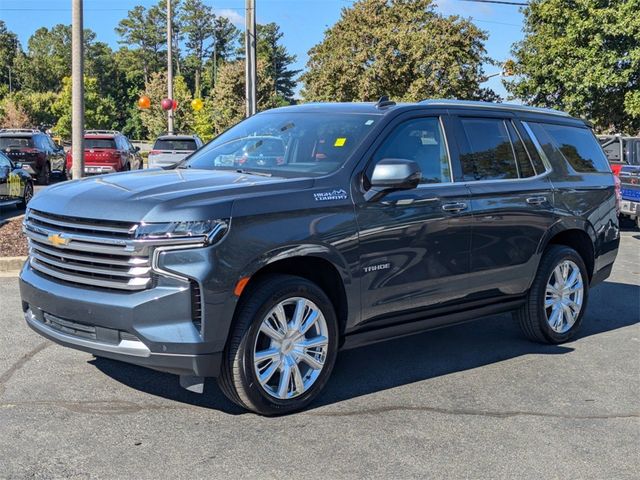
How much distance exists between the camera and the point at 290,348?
468 centimetres

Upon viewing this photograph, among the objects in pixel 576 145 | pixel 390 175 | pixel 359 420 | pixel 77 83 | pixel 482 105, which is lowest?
pixel 359 420

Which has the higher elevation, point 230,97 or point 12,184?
point 230,97

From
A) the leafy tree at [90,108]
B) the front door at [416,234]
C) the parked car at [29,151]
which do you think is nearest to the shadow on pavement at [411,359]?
the front door at [416,234]

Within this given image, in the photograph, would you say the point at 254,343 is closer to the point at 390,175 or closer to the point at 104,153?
the point at 390,175

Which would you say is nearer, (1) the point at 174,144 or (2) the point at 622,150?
(2) the point at 622,150

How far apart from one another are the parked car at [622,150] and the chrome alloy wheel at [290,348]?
12751mm

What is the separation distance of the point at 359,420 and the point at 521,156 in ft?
9.55

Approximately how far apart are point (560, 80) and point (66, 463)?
65.8 feet

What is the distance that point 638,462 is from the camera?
4.18 m

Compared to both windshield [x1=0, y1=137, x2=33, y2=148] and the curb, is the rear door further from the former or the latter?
windshield [x1=0, y1=137, x2=33, y2=148]

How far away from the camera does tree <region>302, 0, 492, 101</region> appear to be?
3478 cm

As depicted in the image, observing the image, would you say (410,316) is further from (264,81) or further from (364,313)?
(264,81)

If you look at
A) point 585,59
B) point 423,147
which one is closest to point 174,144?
point 585,59

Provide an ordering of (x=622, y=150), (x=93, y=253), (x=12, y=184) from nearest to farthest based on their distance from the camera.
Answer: (x=93, y=253)
(x=12, y=184)
(x=622, y=150)
